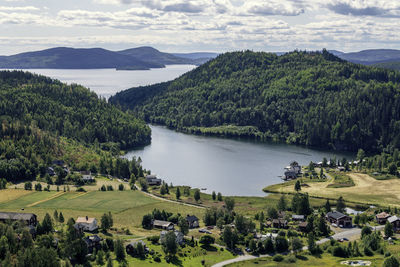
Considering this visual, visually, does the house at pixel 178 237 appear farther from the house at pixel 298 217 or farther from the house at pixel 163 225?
the house at pixel 298 217

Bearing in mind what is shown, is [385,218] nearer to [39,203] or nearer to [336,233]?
[336,233]

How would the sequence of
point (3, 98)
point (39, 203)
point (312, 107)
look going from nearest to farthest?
1. point (39, 203)
2. point (3, 98)
3. point (312, 107)

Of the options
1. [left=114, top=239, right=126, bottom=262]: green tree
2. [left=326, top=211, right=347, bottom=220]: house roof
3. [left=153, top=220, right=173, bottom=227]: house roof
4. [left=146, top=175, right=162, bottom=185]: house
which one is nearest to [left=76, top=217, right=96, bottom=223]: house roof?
[left=153, top=220, right=173, bottom=227]: house roof

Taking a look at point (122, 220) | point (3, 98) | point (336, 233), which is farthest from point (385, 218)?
point (3, 98)

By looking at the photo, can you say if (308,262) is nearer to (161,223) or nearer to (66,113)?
(161,223)

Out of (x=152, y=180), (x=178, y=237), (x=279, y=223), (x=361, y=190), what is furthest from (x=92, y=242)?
(x=361, y=190)

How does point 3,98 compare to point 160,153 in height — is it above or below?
above

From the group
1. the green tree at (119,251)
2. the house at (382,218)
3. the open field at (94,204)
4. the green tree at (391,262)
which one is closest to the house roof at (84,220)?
the open field at (94,204)
